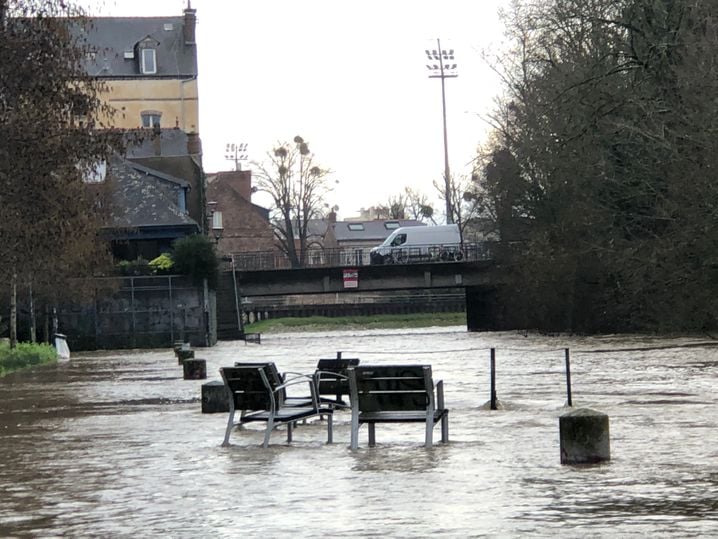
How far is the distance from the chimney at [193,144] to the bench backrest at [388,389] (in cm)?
7429

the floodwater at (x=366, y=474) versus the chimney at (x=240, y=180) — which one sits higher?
the chimney at (x=240, y=180)

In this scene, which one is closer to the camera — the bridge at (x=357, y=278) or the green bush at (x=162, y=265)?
the green bush at (x=162, y=265)

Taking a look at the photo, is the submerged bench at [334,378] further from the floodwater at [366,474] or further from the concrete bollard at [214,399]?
the concrete bollard at [214,399]

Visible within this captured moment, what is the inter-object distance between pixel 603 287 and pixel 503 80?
10.3 m

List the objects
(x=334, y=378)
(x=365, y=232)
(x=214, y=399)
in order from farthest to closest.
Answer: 1. (x=365, y=232)
2. (x=214, y=399)
3. (x=334, y=378)

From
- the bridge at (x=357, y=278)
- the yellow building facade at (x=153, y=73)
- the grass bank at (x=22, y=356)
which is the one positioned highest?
the yellow building facade at (x=153, y=73)

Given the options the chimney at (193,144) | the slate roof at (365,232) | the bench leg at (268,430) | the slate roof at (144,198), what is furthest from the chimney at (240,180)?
the bench leg at (268,430)

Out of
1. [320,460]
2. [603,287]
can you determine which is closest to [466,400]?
[320,460]

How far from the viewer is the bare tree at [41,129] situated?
101 feet

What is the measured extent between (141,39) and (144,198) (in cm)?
2801

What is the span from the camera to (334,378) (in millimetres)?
20156

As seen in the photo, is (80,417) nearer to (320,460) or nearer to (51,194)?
(320,460)

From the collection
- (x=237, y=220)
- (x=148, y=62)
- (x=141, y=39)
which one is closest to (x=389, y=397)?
(x=148, y=62)

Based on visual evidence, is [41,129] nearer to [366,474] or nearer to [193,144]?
[366,474]
